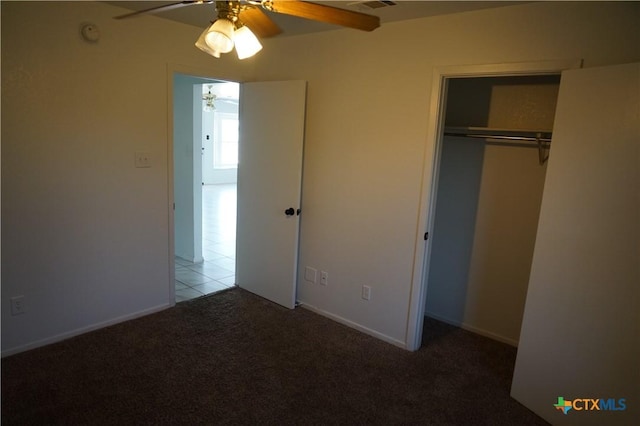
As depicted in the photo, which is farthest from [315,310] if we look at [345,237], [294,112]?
[294,112]

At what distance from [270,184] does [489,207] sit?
5.99 ft

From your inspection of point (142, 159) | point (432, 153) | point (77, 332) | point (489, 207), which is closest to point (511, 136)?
point (489, 207)

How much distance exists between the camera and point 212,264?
4.59 m

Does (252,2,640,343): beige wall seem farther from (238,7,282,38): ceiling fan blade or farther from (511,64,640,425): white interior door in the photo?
(238,7,282,38): ceiling fan blade

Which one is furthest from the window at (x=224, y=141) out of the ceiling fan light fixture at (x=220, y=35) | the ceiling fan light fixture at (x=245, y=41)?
the ceiling fan light fixture at (x=220, y=35)

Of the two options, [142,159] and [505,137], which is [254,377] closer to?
[142,159]

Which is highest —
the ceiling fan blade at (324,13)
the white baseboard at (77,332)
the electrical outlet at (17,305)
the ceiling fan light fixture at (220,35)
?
the ceiling fan blade at (324,13)

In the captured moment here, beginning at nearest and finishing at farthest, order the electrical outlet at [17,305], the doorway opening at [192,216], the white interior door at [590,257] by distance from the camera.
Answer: the white interior door at [590,257], the electrical outlet at [17,305], the doorway opening at [192,216]

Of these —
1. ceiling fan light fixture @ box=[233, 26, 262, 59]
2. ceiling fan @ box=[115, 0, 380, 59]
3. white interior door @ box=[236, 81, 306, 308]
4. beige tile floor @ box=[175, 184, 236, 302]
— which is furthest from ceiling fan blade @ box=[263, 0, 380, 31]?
beige tile floor @ box=[175, 184, 236, 302]

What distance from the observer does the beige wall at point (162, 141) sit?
7.73 feet

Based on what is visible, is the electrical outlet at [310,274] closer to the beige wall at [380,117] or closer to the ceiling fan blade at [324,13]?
the beige wall at [380,117]

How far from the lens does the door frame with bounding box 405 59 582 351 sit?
7.52 feet

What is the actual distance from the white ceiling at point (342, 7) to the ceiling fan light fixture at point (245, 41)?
0.89m

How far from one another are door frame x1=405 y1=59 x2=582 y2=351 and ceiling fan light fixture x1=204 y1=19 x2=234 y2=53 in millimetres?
1510
